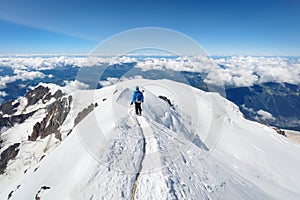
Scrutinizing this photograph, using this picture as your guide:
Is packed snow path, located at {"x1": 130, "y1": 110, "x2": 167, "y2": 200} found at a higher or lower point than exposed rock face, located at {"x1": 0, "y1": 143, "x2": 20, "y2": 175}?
higher

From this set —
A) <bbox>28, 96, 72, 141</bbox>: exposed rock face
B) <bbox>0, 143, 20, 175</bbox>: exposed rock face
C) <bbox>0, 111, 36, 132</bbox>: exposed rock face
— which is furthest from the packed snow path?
<bbox>0, 111, 36, 132</bbox>: exposed rock face

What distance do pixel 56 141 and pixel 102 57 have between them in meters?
108

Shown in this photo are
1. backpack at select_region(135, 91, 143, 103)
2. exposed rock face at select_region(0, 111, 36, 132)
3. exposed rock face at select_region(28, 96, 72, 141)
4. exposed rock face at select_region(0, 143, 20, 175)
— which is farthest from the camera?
exposed rock face at select_region(0, 111, 36, 132)

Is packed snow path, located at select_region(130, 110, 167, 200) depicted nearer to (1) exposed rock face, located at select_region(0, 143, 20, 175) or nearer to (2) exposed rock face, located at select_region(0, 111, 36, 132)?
(1) exposed rock face, located at select_region(0, 143, 20, 175)

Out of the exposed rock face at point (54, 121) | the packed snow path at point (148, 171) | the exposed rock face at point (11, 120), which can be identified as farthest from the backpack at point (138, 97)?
the exposed rock face at point (11, 120)

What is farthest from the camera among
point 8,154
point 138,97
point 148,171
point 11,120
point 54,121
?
point 11,120

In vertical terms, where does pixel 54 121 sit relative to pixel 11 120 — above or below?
above

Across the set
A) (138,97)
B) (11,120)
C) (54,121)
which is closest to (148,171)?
(138,97)

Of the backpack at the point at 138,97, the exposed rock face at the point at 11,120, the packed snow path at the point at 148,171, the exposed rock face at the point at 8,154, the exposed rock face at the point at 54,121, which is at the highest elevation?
the backpack at the point at 138,97

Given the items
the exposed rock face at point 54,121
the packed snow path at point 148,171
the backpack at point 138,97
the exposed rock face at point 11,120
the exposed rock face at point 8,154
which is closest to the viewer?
the packed snow path at point 148,171

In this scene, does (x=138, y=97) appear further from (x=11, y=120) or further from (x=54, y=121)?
(x=11, y=120)

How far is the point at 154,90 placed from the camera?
5950 cm

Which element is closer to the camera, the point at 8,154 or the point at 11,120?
the point at 8,154

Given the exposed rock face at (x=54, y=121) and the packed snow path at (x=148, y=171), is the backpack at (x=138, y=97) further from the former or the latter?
the exposed rock face at (x=54, y=121)
